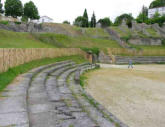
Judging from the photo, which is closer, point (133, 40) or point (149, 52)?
point (149, 52)

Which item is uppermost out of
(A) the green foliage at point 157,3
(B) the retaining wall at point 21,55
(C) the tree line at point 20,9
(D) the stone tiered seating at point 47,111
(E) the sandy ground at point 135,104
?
(A) the green foliage at point 157,3

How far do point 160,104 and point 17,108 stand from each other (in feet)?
18.3

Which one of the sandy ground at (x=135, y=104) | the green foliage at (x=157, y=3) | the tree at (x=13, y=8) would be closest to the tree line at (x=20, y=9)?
the tree at (x=13, y=8)

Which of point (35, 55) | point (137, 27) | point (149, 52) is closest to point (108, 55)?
point (149, 52)

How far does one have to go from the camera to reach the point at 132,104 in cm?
647

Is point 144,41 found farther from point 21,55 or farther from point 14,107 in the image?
point 14,107

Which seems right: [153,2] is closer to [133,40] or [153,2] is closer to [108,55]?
[133,40]

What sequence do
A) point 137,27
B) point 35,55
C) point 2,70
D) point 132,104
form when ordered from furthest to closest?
point 137,27 < point 35,55 < point 2,70 < point 132,104

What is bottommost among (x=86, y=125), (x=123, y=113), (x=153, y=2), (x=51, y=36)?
(x=123, y=113)

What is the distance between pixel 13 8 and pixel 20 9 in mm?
2177

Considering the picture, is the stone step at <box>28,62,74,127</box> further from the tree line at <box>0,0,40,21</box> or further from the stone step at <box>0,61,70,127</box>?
the tree line at <box>0,0,40,21</box>

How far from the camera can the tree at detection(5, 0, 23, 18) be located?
47094 mm

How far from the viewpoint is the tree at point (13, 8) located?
4709 cm

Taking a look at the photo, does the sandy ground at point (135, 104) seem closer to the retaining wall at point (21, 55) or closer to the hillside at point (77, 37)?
the retaining wall at point (21, 55)
